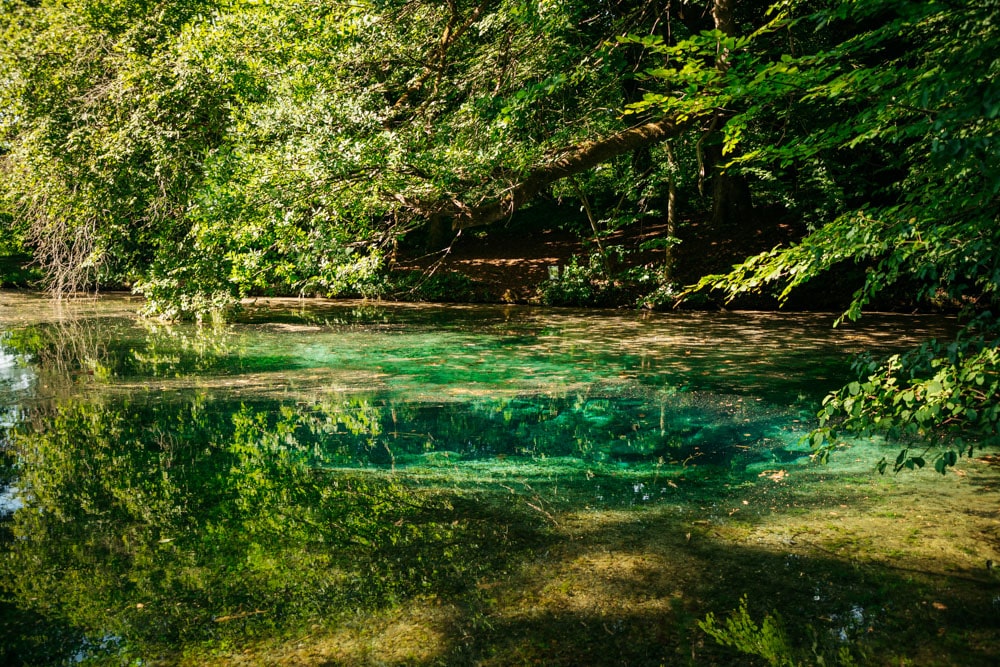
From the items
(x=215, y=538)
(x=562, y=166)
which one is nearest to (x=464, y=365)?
(x=562, y=166)

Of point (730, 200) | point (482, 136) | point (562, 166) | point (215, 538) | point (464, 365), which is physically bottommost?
point (215, 538)

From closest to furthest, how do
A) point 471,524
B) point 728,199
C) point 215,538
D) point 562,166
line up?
point 215,538 → point 471,524 → point 562,166 → point 728,199

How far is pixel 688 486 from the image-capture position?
4922 millimetres

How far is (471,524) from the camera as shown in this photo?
427 centimetres

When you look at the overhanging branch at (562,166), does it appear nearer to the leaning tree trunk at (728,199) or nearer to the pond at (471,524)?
the pond at (471,524)

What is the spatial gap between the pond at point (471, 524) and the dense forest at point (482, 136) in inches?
27.6

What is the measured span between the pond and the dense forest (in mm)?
700

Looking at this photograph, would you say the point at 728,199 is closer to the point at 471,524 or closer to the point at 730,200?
the point at 730,200

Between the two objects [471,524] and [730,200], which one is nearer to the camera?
[471,524]

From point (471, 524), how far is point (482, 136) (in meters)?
5.84

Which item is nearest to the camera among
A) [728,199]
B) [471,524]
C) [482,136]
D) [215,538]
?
[215,538]

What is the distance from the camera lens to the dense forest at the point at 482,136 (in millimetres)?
3359

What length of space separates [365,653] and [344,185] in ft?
20.7

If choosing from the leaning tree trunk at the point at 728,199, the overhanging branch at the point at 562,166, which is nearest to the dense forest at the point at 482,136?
the overhanging branch at the point at 562,166
